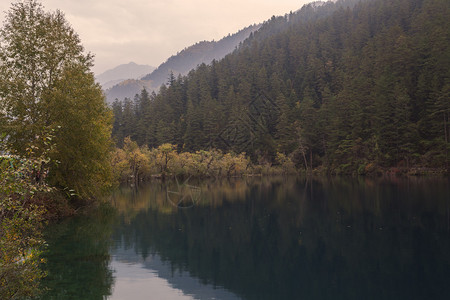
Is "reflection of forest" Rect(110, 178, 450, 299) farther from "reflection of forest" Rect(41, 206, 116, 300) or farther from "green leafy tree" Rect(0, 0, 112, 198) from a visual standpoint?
"green leafy tree" Rect(0, 0, 112, 198)

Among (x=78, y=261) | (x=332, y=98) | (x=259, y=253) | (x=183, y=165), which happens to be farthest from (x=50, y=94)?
(x=332, y=98)

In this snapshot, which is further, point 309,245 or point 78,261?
point 309,245

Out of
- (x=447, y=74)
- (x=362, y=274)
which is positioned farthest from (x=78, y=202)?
(x=447, y=74)

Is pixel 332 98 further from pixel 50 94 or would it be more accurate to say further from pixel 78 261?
pixel 78 261

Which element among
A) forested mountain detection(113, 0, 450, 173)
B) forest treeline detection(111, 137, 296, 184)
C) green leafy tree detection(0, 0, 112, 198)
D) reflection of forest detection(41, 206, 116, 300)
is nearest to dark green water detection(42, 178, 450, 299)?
reflection of forest detection(41, 206, 116, 300)

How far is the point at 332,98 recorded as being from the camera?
100m

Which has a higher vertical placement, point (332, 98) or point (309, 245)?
point (332, 98)

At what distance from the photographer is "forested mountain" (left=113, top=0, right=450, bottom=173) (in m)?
75.6

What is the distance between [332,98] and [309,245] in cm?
8403

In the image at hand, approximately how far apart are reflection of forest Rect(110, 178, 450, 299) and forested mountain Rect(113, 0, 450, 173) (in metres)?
41.1

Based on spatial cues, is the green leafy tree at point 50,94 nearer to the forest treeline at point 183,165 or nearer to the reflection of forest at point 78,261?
the reflection of forest at point 78,261

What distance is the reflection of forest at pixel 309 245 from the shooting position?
49.2ft

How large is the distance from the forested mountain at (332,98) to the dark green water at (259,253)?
4450 centimetres

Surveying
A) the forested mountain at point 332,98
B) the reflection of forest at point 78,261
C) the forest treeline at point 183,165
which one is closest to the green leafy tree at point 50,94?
the reflection of forest at point 78,261
